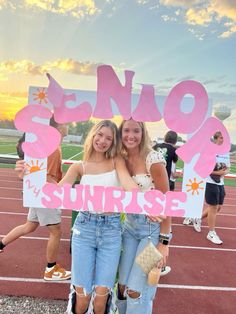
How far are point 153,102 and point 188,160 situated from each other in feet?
1.58

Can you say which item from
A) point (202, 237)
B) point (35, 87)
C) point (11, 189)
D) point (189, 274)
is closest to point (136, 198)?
point (35, 87)

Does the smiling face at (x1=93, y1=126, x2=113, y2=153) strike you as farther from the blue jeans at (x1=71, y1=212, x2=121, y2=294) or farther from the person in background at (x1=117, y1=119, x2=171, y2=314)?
the blue jeans at (x1=71, y1=212, x2=121, y2=294)

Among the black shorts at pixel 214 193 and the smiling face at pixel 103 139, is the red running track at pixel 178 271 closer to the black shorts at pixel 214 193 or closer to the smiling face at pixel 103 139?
the black shorts at pixel 214 193

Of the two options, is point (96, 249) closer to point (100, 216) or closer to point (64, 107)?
point (100, 216)

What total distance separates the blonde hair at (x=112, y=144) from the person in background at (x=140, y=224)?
54 millimetres

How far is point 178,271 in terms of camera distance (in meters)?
4.41

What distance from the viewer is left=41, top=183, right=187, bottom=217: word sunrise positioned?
7.75ft

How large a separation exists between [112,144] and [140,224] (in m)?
0.61

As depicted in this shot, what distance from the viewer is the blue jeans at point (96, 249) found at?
7.78 ft

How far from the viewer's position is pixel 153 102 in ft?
7.77

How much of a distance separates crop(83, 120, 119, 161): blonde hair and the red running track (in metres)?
1.84

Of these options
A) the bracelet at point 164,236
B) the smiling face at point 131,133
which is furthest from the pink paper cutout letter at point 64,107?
the bracelet at point 164,236

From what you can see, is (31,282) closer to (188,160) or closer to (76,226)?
(76,226)

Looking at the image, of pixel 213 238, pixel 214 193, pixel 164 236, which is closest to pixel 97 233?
pixel 164 236
